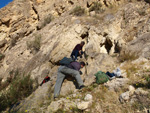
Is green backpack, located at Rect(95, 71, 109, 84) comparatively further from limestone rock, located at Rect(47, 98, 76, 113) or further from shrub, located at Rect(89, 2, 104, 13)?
shrub, located at Rect(89, 2, 104, 13)

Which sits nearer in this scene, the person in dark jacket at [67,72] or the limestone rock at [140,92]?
the limestone rock at [140,92]

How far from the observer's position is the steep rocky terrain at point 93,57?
2342mm

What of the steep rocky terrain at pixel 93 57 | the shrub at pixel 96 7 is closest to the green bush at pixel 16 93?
the steep rocky terrain at pixel 93 57

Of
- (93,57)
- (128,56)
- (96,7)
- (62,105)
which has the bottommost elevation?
(62,105)

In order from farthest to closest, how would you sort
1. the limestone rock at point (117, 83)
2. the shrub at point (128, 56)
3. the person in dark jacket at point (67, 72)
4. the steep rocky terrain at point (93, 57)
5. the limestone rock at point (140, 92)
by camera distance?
the shrub at point (128, 56), the person in dark jacket at point (67, 72), the limestone rock at point (117, 83), the steep rocky terrain at point (93, 57), the limestone rock at point (140, 92)

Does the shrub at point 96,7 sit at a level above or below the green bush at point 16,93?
above

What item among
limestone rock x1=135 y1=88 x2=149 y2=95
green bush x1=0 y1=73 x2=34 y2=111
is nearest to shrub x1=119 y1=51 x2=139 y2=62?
limestone rock x1=135 y1=88 x2=149 y2=95

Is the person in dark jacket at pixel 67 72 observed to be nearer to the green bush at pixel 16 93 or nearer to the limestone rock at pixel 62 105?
the limestone rock at pixel 62 105

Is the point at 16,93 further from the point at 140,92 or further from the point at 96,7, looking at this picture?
the point at 96,7

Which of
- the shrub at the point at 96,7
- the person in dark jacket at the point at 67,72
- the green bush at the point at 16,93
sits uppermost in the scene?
the shrub at the point at 96,7

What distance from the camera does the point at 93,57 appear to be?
4059 mm

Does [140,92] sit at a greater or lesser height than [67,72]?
lesser

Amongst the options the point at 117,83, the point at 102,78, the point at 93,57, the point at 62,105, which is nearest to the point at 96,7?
the point at 93,57

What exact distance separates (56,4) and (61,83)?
9.08 meters
